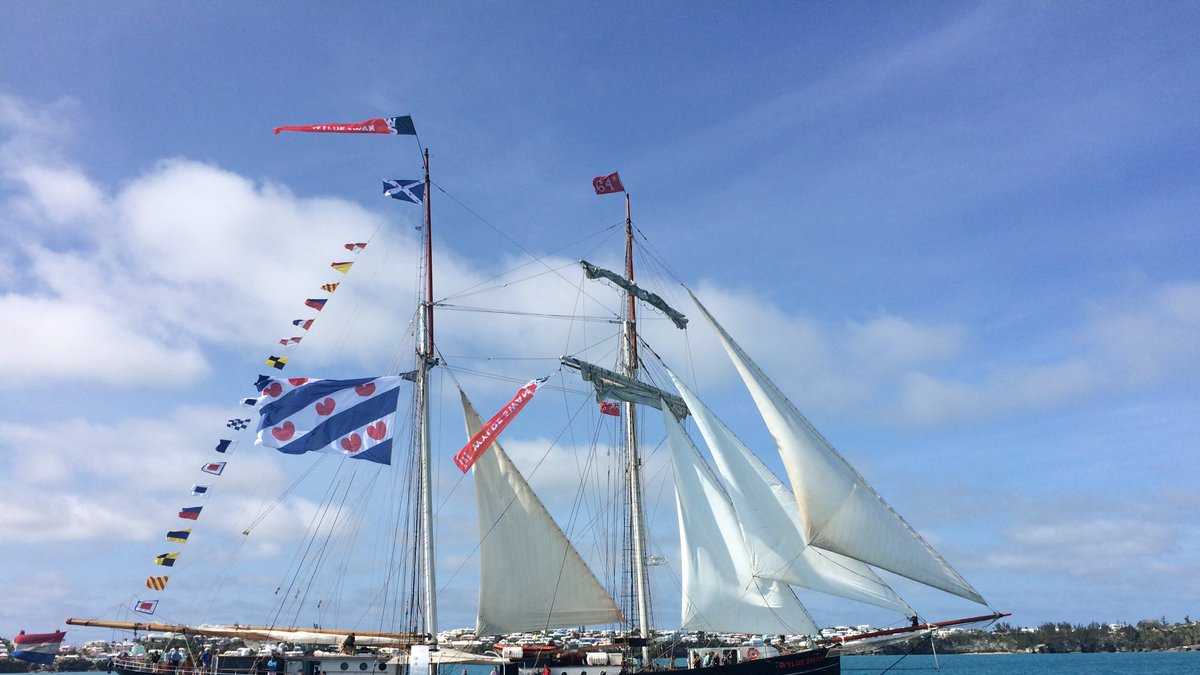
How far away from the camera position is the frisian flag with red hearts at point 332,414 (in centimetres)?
3766

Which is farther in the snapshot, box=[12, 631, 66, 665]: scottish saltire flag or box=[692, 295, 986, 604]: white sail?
box=[12, 631, 66, 665]: scottish saltire flag

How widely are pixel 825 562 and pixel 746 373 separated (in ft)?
27.3

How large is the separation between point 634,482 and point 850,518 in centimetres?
1316

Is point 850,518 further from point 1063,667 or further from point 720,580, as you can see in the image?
point 1063,667

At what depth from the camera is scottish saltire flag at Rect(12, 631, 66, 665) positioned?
3894 cm

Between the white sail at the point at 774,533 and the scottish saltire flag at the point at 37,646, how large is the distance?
29480mm

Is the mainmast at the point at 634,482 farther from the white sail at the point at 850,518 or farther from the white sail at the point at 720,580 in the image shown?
the white sail at the point at 850,518

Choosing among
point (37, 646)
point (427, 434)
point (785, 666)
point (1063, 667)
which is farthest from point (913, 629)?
point (1063, 667)

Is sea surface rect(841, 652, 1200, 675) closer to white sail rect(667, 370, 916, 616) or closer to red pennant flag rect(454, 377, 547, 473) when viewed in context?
white sail rect(667, 370, 916, 616)

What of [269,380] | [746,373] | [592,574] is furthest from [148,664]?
[746,373]

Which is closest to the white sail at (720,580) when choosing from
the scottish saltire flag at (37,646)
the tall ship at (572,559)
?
the tall ship at (572,559)

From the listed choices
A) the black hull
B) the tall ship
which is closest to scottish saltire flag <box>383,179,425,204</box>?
the tall ship

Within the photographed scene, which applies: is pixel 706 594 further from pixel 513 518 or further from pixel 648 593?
pixel 513 518

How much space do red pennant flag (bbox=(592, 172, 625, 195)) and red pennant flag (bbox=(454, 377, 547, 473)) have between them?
47.8 ft
